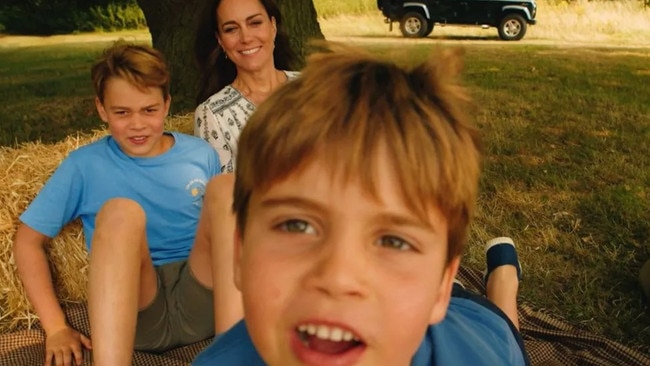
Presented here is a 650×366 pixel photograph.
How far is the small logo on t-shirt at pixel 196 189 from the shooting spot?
273 cm

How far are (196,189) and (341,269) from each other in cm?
174

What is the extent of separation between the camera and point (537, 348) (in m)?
2.71

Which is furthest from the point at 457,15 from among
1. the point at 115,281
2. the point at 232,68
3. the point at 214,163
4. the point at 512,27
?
the point at 115,281

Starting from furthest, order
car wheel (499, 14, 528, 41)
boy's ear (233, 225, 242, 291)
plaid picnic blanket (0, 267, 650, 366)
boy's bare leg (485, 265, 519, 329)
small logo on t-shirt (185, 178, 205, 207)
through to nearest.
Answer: car wheel (499, 14, 528, 41), small logo on t-shirt (185, 178, 205, 207), plaid picnic blanket (0, 267, 650, 366), boy's bare leg (485, 265, 519, 329), boy's ear (233, 225, 242, 291)

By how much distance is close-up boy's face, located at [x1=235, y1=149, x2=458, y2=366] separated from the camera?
109 centimetres

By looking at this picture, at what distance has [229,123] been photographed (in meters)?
3.01

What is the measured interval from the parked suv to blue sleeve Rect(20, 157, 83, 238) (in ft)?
40.4

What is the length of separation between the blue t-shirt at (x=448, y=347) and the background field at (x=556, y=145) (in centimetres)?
49

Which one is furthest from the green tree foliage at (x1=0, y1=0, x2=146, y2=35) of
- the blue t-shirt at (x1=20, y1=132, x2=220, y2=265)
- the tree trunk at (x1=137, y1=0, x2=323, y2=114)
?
the blue t-shirt at (x1=20, y1=132, x2=220, y2=265)

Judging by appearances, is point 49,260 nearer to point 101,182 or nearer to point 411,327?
point 101,182

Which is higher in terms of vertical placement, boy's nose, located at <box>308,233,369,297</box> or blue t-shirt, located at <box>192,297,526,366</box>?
boy's nose, located at <box>308,233,369,297</box>

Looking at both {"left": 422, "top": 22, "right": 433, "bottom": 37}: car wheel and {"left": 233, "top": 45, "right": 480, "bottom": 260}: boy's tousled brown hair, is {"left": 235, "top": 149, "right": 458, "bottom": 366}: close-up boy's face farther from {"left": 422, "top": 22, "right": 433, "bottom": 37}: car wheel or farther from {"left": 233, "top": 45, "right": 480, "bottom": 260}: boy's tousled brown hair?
{"left": 422, "top": 22, "right": 433, "bottom": 37}: car wheel

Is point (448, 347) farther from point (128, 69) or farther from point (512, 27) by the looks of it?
point (512, 27)

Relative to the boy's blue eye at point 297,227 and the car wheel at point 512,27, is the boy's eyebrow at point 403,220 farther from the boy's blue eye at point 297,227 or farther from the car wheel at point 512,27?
the car wheel at point 512,27
